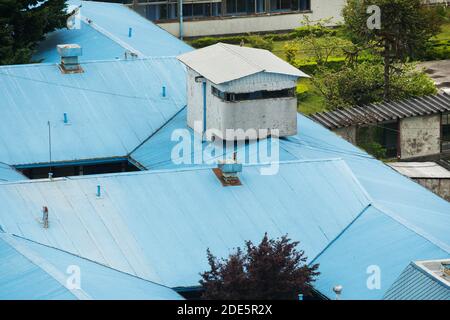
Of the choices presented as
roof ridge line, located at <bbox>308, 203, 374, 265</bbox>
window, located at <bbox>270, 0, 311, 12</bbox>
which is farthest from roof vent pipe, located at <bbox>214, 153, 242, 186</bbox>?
window, located at <bbox>270, 0, 311, 12</bbox>

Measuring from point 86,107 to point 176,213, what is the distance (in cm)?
1213

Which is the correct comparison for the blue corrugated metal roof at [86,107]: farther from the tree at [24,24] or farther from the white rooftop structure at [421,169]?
the white rooftop structure at [421,169]

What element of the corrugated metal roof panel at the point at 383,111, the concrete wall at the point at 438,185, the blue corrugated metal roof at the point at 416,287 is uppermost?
the corrugated metal roof panel at the point at 383,111

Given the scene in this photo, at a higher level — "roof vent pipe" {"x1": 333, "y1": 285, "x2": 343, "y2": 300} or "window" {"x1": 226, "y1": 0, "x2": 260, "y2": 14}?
"window" {"x1": 226, "y1": 0, "x2": 260, "y2": 14}

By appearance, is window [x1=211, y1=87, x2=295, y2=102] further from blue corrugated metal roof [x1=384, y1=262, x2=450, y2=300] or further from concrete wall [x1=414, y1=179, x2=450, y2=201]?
blue corrugated metal roof [x1=384, y1=262, x2=450, y2=300]

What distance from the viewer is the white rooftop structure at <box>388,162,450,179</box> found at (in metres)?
49.8

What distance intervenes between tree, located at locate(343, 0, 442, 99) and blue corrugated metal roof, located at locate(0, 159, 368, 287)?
2084cm

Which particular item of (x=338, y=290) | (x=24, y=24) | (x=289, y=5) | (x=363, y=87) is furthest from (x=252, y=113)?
(x=289, y=5)

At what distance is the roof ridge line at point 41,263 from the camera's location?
3125 cm

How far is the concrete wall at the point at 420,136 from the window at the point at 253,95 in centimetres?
1235

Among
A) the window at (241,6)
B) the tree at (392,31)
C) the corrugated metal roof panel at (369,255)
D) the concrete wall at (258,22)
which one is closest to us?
the corrugated metal roof panel at (369,255)

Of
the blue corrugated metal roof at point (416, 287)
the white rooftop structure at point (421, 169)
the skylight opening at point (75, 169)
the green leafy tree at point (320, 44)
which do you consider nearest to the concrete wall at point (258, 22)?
the green leafy tree at point (320, 44)

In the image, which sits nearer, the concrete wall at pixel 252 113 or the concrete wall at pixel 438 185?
the concrete wall at pixel 252 113

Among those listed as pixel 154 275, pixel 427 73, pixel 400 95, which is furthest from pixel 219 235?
pixel 427 73
